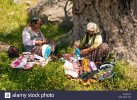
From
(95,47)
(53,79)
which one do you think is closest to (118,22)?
(95,47)

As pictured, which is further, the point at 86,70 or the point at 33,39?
the point at 33,39

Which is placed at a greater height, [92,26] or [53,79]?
[92,26]

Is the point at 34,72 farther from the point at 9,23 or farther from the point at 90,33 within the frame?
the point at 9,23

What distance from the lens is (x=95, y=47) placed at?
37.4 ft

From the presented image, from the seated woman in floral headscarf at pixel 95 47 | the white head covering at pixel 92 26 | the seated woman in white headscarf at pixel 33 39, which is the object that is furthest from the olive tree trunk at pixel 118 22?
the seated woman in white headscarf at pixel 33 39

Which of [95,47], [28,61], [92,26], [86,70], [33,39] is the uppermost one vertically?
[92,26]

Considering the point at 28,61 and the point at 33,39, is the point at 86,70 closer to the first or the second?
the point at 28,61

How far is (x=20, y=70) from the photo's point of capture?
11.2m

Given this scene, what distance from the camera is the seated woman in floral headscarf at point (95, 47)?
37.1 ft

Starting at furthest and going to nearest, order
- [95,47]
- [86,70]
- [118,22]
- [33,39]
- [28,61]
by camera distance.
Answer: [33,39] → [118,22] → [95,47] → [28,61] → [86,70]

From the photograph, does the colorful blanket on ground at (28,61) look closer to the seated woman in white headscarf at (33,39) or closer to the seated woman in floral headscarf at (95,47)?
the seated woman in white headscarf at (33,39)

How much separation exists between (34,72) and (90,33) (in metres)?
1.95

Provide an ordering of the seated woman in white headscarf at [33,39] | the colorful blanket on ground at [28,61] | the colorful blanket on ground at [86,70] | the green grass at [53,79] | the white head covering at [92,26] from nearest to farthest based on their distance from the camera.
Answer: the green grass at [53,79]
the colorful blanket on ground at [86,70]
the colorful blanket on ground at [28,61]
the white head covering at [92,26]
the seated woman in white headscarf at [33,39]

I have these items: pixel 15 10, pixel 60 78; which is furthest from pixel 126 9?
pixel 15 10
